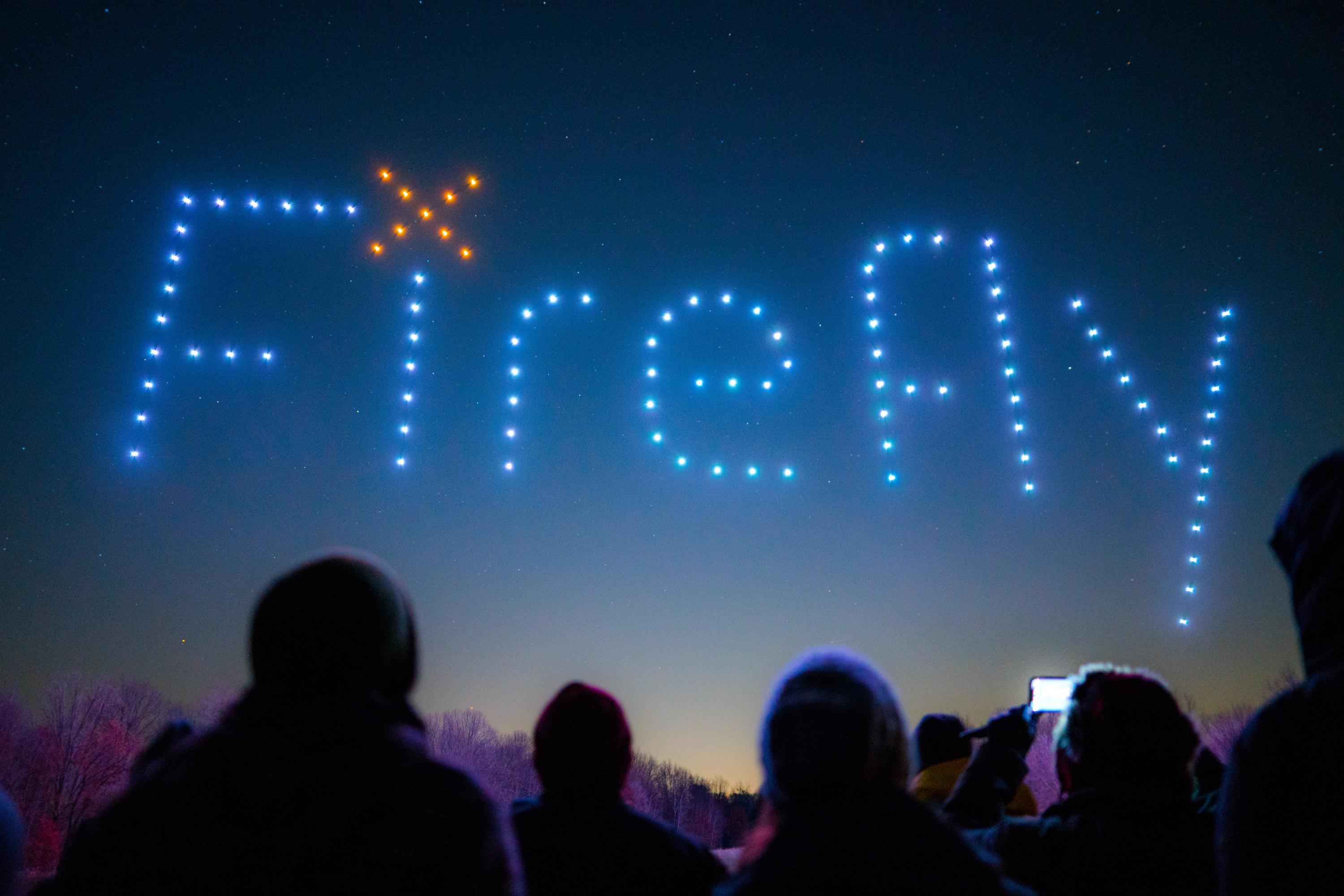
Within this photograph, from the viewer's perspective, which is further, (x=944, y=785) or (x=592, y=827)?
(x=944, y=785)

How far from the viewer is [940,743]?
→ 3.38 metres

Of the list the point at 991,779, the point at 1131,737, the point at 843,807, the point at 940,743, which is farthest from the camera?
the point at 940,743

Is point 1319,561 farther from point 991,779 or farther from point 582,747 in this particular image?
point 582,747

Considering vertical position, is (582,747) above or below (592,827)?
above

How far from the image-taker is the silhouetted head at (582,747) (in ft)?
7.61

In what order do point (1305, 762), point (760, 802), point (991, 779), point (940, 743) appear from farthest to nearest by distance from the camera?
point (940, 743), point (991, 779), point (760, 802), point (1305, 762)

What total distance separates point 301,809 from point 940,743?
2.84m

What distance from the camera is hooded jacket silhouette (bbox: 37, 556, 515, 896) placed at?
1.27 m

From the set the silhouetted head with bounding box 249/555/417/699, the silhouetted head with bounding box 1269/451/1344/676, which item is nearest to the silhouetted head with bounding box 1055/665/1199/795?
the silhouetted head with bounding box 1269/451/1344/676

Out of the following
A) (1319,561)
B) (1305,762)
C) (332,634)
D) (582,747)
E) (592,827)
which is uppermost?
(1319,561)

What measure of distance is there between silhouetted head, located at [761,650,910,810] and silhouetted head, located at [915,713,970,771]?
76.7 inches

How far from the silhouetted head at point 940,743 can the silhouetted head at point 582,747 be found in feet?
5.15

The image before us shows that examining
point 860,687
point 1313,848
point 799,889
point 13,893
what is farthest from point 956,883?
point 13,893

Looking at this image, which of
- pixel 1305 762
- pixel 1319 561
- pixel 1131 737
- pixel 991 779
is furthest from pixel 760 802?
pixel 1319 561
